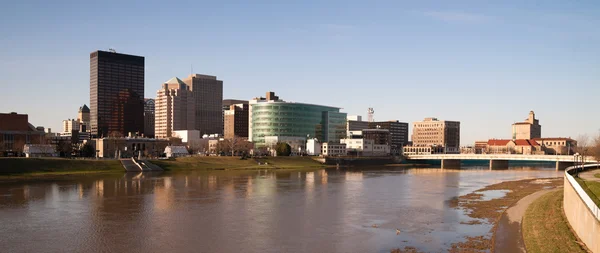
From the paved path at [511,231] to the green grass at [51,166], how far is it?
101m

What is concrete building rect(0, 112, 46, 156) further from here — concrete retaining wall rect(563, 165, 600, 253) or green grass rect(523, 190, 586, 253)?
concrete retaining wall rect(563, 165, 600, 253)

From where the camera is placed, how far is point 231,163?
16288 cm

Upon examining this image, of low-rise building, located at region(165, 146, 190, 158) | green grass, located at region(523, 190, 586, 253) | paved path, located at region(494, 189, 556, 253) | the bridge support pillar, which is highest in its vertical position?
low-rise building, located at region(165, 146, 190, 158)

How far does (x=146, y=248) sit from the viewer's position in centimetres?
4394

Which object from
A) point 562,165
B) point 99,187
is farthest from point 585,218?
point 562,165

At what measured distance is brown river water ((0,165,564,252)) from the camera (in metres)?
45.4

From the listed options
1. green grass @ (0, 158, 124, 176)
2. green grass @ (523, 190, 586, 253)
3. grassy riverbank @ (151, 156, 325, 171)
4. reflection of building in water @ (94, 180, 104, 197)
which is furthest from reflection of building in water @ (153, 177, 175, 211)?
grassy riverbank @ (151, 156, 325, 171)

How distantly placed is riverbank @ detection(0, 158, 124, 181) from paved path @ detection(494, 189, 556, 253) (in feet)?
319

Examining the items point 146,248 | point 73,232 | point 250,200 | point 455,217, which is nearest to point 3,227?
point 73,232

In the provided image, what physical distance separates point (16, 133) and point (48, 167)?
203ft

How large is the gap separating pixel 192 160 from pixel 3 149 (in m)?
58.9

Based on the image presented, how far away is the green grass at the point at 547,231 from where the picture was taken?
4008cm

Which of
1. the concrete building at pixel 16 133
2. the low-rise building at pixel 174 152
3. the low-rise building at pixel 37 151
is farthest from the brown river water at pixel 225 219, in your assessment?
the concrete building at pixel 16 133

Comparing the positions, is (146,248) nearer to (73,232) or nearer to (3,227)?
(73,232)
